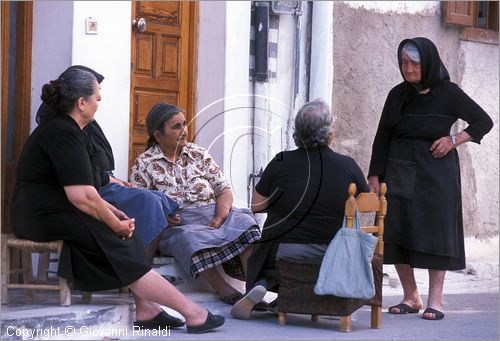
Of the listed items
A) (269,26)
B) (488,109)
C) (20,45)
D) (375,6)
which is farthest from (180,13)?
(488,109)

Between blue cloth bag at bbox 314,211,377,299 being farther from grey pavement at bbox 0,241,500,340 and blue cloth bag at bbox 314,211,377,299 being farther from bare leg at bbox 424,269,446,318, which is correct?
bare leg at bbox 424,269,446,318

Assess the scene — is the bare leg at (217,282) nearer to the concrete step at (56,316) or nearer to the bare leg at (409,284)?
the concrete step at (56,316)

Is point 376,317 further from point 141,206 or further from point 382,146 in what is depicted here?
point 141,206

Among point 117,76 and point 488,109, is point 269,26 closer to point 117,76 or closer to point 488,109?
point 117,76

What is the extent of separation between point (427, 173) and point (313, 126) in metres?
1.18

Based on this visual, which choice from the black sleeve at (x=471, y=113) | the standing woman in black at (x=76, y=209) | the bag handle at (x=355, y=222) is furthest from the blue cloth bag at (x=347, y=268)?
the black sleeve at (x=471, y=113)

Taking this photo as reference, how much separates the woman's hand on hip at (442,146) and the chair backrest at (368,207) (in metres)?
0.68

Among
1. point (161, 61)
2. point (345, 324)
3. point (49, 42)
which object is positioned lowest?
point (345, 324)

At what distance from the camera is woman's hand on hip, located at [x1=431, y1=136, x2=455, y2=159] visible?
289 inches

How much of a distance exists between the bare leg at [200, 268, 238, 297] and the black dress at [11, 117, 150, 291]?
1.29 m

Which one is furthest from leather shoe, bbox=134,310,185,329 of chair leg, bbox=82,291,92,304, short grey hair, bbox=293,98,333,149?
short grey hair, bbox=293,98,333,149

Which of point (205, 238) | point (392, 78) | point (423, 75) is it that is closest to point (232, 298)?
point (205, 238)

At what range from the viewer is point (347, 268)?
6336 millimetres

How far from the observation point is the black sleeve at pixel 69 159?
5770mm
